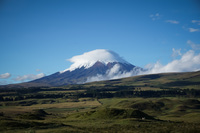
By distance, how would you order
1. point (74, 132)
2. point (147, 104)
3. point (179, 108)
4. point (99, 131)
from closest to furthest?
point (74, 132), point (99, 131), point (179, 108), point (147, 104)

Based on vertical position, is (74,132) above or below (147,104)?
above

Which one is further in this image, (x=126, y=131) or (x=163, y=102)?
(x=163, y=102)

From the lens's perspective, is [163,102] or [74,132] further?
[163,102]

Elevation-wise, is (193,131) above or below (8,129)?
below

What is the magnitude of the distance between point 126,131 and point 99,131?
5.87 m

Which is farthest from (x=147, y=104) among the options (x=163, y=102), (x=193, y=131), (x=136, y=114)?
(x=193, y=131)

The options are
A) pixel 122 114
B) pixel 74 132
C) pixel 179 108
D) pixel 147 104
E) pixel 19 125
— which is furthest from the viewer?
pixel 147 104

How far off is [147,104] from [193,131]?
114 meters

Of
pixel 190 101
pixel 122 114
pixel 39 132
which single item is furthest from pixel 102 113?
pixel 190 101

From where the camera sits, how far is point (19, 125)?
176 ft

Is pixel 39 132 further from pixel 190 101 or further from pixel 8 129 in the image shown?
Result: pixel 190 101

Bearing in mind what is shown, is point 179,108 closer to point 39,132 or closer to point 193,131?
point 193,131

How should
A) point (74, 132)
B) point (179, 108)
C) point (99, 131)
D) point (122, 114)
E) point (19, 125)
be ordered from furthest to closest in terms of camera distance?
point (179, 108) < point (122, 114) < point (19, 125) < point (99, 131) < point (74, 132)

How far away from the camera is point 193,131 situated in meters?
45.9
